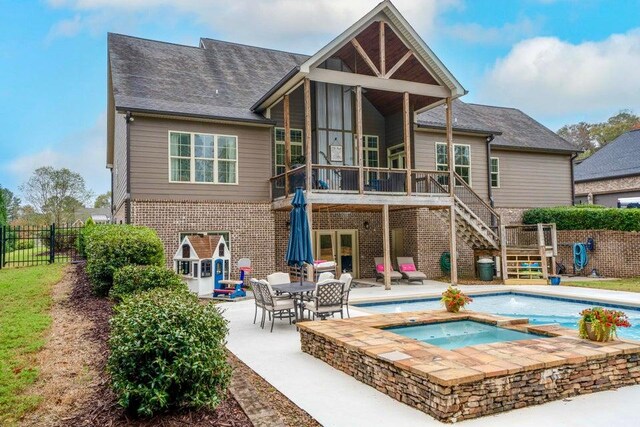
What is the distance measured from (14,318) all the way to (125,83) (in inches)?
368

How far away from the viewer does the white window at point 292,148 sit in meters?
15.8

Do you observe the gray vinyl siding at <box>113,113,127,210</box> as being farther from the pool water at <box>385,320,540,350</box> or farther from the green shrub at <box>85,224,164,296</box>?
the pool water at <box>385,320,540,350</box>

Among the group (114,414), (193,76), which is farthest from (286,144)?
(114,414)

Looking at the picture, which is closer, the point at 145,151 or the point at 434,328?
the point at 434,328

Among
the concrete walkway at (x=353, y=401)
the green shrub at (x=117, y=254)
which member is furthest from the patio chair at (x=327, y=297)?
the green shrub at (x=117, y=254)

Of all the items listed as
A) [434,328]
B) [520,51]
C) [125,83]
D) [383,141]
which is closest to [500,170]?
[383,141]

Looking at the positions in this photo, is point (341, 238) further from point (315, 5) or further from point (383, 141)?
point (315, 5)

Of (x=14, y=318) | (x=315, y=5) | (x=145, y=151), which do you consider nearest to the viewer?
(x=14, y=318)

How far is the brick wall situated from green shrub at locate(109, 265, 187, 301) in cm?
1580

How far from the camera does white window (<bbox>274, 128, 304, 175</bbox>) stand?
15.8 metres

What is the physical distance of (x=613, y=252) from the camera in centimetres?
1641

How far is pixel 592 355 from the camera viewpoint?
16.5 ft

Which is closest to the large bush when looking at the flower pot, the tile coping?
the tile coping

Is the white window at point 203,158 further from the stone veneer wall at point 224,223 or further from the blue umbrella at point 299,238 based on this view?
the blue umbrella at point 299,238
